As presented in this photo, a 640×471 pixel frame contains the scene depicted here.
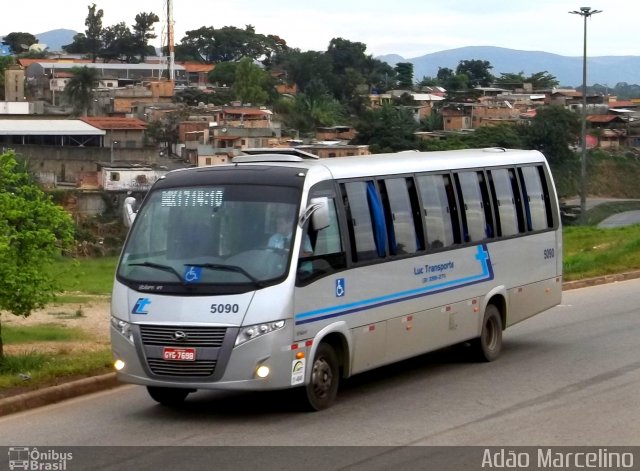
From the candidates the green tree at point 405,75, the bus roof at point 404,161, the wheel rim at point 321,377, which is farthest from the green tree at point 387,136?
the green tree at point 405,75

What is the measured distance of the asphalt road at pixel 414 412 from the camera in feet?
30.9

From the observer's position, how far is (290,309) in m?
9.84

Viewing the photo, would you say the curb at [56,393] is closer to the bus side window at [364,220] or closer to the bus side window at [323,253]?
the bus side window at [323,253]

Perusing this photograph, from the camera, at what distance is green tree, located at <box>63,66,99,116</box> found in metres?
112

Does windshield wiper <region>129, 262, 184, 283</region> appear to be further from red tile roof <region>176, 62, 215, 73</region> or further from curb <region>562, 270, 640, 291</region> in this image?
red tile roof <region>176, 62, 215, 73</region>

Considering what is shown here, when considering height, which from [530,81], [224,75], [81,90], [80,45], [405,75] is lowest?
[81,90]

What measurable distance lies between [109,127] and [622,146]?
141 feet

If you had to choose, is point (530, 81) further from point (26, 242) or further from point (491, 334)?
point (26, 242)

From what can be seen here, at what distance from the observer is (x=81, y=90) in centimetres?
11275

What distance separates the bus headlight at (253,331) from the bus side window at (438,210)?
3.08 m

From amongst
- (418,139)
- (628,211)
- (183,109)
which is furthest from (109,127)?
(628,211)

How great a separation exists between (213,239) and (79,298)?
12.4 meters

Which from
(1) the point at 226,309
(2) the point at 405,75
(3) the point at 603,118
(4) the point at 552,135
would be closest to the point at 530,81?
(2) the point at 405,75

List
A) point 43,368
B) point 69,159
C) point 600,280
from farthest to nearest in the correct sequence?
1. point 69,159
2. point 600,280
3. point 43,368
